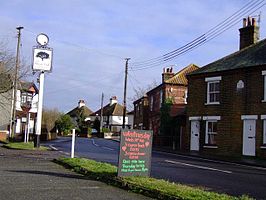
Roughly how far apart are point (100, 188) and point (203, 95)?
73.3ft

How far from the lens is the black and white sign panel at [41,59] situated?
2467 cm

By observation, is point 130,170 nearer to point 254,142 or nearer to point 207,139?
point 254,142

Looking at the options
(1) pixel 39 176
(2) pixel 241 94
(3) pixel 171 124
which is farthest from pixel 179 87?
(1) pixel 39 176

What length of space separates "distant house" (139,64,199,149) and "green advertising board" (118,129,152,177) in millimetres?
23092

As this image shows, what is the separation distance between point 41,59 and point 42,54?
29 centimetres

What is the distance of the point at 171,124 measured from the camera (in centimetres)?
4075

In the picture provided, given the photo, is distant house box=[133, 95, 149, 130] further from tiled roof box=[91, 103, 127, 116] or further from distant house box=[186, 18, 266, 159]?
tiled roof box=[91, 103, 127, 116]

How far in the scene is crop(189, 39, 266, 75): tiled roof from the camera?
28.3 meters

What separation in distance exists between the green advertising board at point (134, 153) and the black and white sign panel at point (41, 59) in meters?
14.3

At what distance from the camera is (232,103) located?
Result: 29.3 m

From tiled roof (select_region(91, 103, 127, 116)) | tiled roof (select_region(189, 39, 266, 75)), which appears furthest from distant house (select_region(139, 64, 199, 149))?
tiled roof (select_region(91, 103, 127, 116))

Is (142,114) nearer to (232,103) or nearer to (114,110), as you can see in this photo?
(232,103)

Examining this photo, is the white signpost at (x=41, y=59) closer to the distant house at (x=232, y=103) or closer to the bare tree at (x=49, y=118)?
the distant house at (x=232, y=103)

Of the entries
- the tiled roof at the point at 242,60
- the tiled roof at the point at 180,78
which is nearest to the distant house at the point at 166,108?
the tiled roof at the point at 180,78
